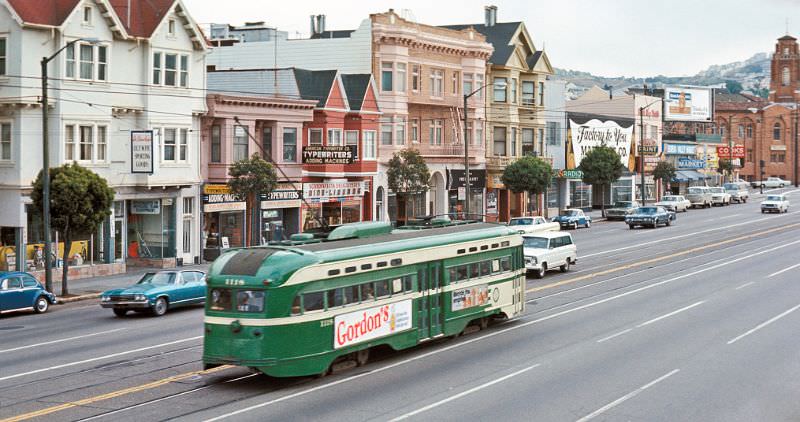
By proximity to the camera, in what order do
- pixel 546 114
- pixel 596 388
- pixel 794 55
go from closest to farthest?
pixel 596 388 < pixel 546 114 < pixel 794 55

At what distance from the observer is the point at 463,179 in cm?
7031

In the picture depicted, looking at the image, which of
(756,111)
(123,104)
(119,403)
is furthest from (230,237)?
(756,111)

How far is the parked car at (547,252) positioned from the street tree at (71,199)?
53.8ft

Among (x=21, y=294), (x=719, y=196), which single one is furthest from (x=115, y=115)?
(x=719, y=196)

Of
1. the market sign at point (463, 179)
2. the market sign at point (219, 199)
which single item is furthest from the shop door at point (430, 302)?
the market sign at point (463, 179)

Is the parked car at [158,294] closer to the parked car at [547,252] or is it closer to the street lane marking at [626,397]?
the parked car at [547,252]

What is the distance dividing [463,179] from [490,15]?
15685 mm

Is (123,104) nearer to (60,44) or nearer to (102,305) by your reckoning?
(60,44)

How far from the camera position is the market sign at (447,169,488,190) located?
69231mm

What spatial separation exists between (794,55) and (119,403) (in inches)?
6412

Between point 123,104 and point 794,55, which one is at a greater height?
point 794,55

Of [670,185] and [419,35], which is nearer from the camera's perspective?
[419,35]

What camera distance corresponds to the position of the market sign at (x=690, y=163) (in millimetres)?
110375

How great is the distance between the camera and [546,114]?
82375mm
